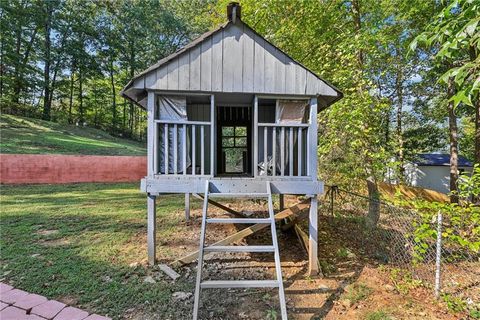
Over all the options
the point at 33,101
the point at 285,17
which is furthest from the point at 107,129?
the point at 285,17

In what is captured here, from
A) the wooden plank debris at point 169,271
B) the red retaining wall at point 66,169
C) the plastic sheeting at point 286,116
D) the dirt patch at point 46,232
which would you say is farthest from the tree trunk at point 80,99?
the plastic sheeting at point 286,116

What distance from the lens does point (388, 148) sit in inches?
250

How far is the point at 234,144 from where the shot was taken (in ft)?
24.4

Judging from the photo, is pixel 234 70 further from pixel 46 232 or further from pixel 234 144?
pixel 46 232

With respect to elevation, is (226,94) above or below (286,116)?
above

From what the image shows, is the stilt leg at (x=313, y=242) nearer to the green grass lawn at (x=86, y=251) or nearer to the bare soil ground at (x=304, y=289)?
the bare soil ground at (x=304, y=289)

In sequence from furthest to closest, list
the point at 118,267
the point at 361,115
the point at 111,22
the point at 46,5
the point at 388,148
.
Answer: the point at 111,22
the point at 46,5
the point at 388,148
the point at 361,115
the point at 118,267

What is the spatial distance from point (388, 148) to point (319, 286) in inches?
154

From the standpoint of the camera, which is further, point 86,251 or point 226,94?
point 86,251

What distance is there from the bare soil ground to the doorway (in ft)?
6.79

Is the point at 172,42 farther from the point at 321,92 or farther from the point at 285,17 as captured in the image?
the point at 321,92

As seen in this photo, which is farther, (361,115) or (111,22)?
(111,22)

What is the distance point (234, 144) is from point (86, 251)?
420 centimetres

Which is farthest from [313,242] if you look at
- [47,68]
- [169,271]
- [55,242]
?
[47,68]
